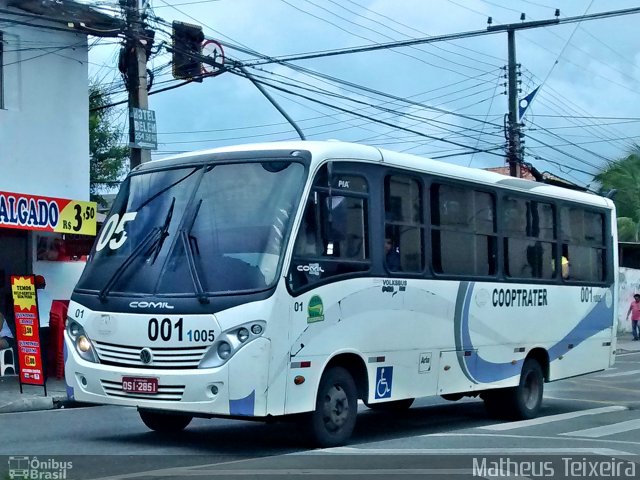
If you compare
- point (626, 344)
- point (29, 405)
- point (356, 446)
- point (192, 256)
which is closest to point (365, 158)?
point (192, 256)

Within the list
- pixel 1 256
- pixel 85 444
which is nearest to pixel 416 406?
pixel 85 444

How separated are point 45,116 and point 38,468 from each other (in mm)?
11440

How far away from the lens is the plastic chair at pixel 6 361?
59.8 feet

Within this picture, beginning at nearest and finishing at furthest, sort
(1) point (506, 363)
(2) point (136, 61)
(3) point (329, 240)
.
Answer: (3) point (329, 240), (1) point (506, 363), (2) point (136, 61)

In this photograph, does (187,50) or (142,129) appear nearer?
(142,129)

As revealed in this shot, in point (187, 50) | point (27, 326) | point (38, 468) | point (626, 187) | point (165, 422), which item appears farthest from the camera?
point (626, 187)

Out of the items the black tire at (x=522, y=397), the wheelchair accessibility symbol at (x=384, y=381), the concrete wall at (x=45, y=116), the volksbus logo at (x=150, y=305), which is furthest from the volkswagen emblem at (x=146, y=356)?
the concrete wall at (x=45, y=116)

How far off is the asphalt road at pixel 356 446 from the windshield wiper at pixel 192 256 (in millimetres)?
1539

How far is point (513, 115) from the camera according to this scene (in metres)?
30.9

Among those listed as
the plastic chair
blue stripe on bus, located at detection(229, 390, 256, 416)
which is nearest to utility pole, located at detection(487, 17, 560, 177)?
the plastic chair

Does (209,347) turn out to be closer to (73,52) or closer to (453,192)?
(453,192)

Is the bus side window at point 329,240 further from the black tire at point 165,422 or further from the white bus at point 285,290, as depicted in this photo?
the black tire at point 165,422

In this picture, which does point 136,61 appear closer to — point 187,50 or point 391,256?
point 187,50

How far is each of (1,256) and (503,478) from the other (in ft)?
42.8
